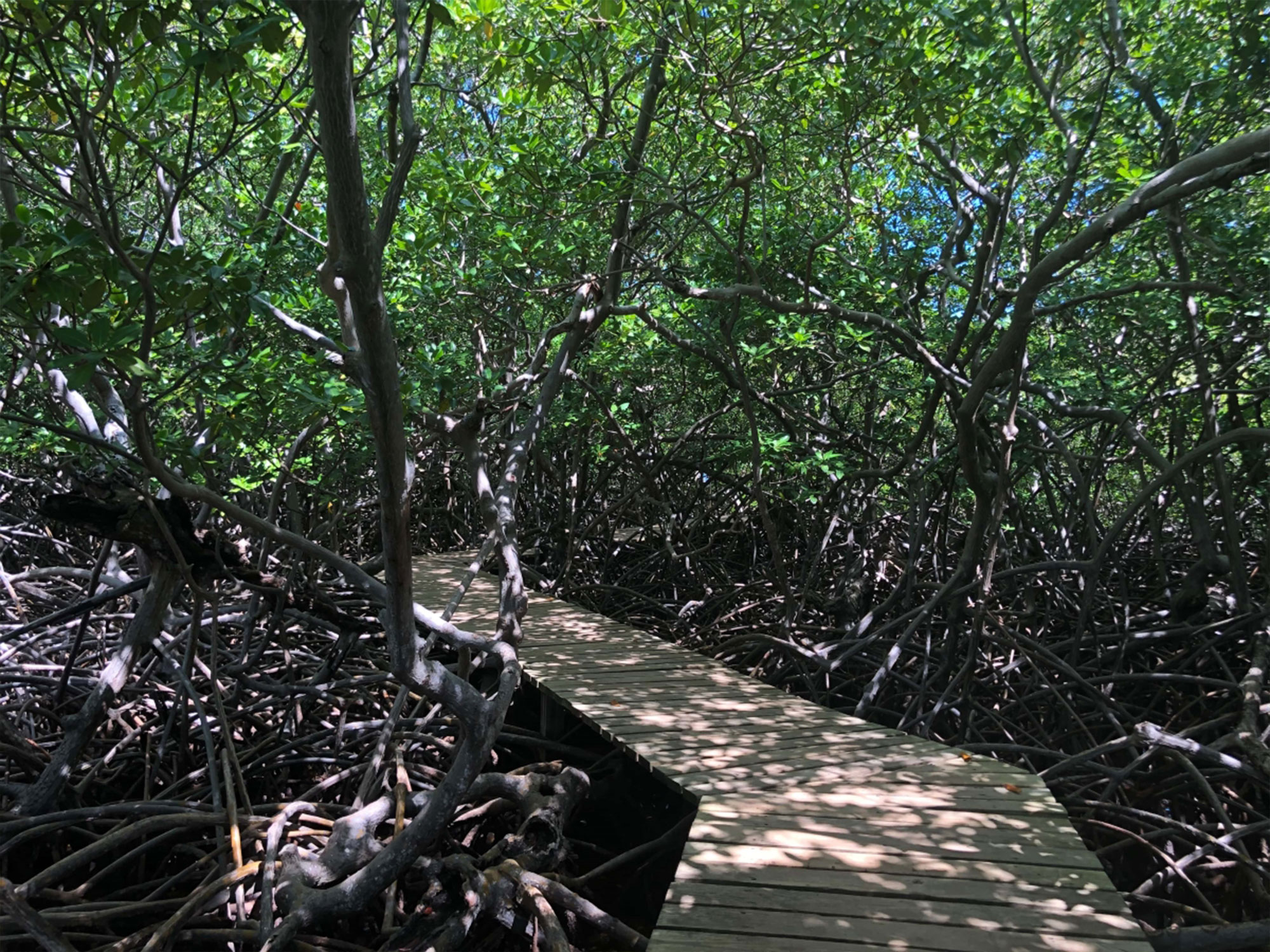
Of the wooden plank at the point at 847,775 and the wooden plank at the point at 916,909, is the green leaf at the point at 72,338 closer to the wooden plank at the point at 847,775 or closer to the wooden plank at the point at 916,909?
the wooden plank at the point at 916,909

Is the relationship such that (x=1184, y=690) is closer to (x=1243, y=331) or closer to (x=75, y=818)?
(x=1243, y=331)

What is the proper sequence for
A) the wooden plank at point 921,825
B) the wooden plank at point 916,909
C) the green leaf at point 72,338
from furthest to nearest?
the wooden plank at point 921,825 < the wooden plank at point 916,909 < the green leaf at point 72,338

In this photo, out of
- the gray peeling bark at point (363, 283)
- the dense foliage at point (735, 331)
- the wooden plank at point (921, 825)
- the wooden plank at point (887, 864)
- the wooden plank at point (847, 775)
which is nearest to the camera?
the gray peeling bark at point (363, 283)

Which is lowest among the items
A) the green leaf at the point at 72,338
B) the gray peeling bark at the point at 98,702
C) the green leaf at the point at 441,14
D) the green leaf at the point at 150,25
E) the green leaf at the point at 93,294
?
the gray peeling bark at the point at 98,702

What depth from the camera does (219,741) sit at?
3934mm

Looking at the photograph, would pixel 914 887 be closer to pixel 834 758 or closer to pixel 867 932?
pixel 867 932

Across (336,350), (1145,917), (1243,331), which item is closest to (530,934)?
(336,350)

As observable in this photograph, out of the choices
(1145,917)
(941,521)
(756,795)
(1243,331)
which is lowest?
(1145,917)

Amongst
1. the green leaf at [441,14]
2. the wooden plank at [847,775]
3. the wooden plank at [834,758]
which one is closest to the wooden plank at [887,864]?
the wooden plank at [847,775]

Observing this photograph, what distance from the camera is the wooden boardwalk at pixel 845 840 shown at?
6.34ft

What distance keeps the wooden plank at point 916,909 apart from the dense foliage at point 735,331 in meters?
0.89

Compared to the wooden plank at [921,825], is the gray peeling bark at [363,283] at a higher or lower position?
higher

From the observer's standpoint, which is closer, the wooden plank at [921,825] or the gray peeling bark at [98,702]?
the wooden plank at [921,825]

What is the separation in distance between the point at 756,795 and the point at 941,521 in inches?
102
